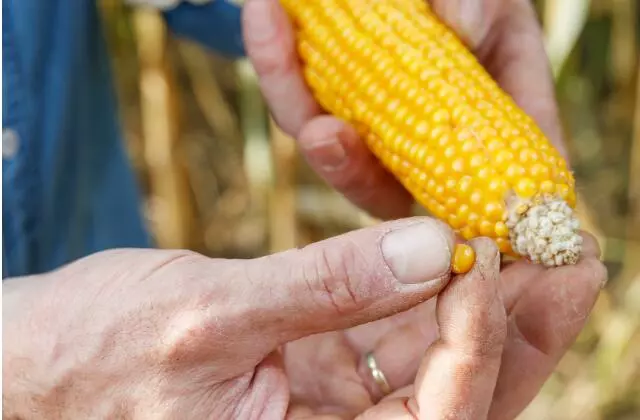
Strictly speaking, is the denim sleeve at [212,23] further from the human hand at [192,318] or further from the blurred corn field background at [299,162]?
the human hand at [192,318]

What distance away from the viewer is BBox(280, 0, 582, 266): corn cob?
0.69 metres

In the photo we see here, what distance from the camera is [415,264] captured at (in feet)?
1.97

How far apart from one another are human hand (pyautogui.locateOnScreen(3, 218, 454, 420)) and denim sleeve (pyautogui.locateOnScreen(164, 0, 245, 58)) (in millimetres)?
616


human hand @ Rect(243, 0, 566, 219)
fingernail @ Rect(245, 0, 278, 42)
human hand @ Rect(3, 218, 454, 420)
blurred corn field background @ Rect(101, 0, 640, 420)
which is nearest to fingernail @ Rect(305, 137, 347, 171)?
human hand @ Rect(243, 0, 566, 219)

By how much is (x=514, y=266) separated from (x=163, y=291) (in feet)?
1.16

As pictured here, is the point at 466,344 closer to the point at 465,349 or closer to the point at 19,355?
the point at 465,349

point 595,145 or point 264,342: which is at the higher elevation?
point 264,342

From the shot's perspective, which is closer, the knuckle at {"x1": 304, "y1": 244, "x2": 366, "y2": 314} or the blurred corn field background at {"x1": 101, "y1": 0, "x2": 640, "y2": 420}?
the knuckle at {"x1": 304, "y1": 244, "x2": 366, "y2": 314}

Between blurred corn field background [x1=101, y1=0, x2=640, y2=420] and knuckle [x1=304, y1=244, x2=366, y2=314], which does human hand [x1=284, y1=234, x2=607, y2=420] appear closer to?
knuckle [x1=304, y1=244, x2=366, y2=314]

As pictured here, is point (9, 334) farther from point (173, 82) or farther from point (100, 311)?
point (173, 82)

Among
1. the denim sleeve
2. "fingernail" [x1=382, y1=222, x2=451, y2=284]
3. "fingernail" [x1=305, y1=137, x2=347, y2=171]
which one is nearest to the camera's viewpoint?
"fingernail" [x1=382, y1=222, x2=451, y2=284]

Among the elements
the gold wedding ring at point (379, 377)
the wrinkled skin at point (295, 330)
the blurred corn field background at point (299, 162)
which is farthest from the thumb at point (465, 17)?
the blurred corn field background at point (299, 162)

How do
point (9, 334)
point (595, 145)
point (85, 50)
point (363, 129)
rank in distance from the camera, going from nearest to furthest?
point (9, 334), point (363, 129), point (85, 50), point (595, 145)

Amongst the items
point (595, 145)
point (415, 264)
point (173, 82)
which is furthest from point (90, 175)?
point (595, 145)
